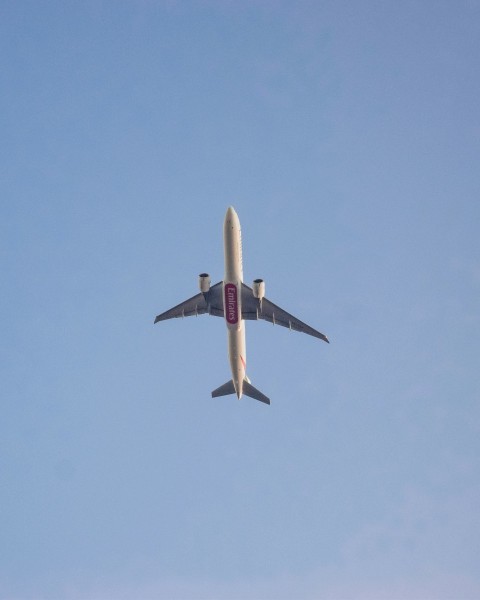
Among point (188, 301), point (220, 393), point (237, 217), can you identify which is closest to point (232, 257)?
point (237, 217)

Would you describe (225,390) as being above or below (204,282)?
below

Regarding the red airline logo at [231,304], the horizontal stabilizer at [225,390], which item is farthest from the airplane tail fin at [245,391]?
the red airline logo at [231,304]

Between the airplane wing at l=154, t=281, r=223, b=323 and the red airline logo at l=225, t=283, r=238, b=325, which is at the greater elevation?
the airplane wing at l=154, t=281, r=223, b=323

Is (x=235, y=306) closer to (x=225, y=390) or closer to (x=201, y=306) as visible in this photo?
(x=201, y=306)

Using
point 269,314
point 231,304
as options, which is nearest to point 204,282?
point 231,304

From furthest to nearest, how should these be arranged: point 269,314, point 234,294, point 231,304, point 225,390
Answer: point 225,390, point 269,314, point 231,304, point 234,294

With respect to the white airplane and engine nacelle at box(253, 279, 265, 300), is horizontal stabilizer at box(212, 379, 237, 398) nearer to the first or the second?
the white airplane

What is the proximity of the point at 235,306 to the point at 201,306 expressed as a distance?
685cm

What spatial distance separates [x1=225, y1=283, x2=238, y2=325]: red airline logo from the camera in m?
67.1

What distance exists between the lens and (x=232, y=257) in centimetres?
6569

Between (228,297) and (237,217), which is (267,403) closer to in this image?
(228,297)

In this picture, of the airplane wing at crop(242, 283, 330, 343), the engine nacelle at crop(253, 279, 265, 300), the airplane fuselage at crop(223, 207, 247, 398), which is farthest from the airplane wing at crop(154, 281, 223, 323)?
the engine nacelle at crop(253, 279, 265, 300)

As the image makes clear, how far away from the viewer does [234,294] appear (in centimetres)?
6738

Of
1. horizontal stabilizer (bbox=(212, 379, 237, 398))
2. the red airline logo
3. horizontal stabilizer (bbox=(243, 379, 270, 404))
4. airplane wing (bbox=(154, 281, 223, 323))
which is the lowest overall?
horizontal stabilizer (bbox=(243, 379, 270, 404))
